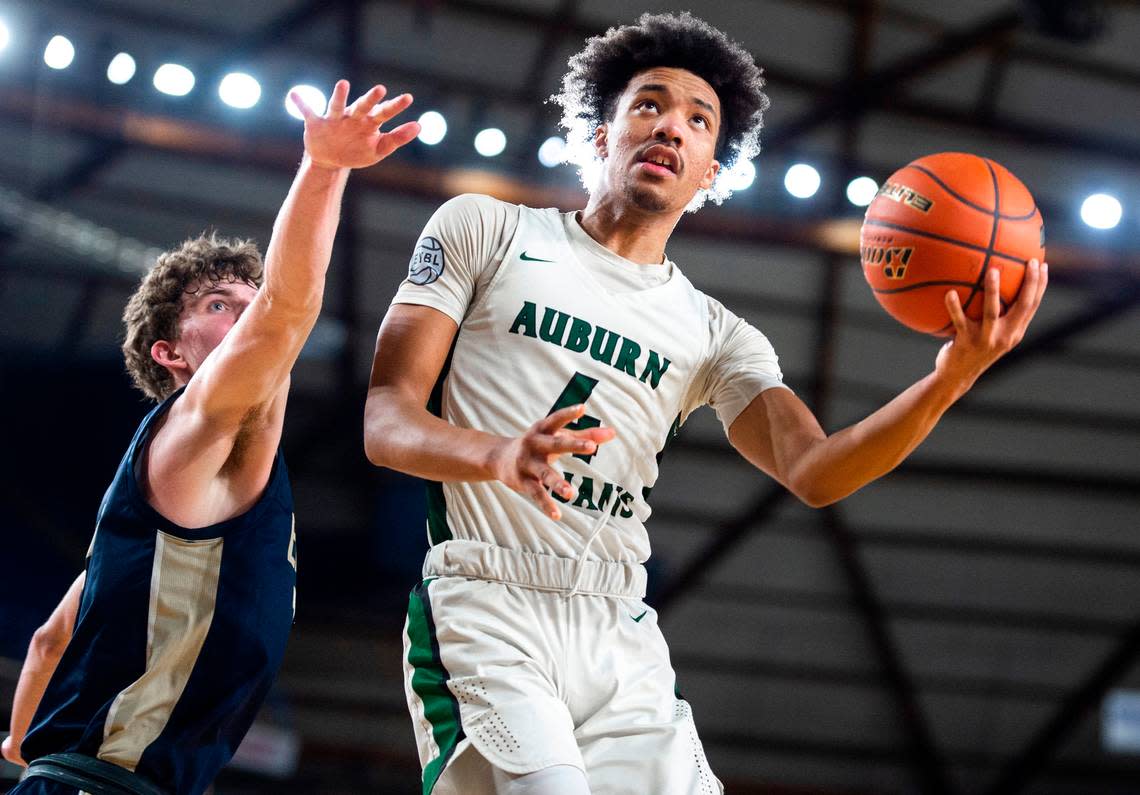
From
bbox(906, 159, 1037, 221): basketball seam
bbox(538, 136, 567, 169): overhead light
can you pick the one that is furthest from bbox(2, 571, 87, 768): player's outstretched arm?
bbox(538, 136, 567, 169): overhead light

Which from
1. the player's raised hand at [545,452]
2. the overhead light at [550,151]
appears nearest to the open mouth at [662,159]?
the player's raised hand at [545,452]

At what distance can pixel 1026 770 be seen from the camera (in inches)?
613

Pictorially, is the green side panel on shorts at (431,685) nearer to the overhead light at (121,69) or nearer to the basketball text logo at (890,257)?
the basketball text logo at (890,257)

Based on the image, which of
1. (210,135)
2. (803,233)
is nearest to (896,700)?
(803,233)

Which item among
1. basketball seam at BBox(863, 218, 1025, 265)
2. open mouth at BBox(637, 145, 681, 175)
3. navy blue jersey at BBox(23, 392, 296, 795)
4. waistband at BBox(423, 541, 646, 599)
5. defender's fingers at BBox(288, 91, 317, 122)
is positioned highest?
open mouth at BBox(637, 145, 681, 175)

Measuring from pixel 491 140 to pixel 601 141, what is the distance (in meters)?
7.64

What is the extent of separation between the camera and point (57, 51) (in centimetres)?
1051

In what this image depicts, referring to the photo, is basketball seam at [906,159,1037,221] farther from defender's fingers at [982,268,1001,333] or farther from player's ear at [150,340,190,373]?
player's ear at [150,340,190,373]

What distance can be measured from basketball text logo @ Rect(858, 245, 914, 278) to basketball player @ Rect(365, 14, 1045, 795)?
347mm

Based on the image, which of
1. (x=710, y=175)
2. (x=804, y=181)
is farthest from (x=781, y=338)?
(x=710, y=175)

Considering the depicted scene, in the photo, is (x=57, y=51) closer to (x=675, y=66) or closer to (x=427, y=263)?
(x=675, y=66)

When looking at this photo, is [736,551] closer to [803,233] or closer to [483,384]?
[803,233]

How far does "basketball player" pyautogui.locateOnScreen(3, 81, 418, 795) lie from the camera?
2725 millimetres

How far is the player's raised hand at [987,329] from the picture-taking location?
2.86 m
